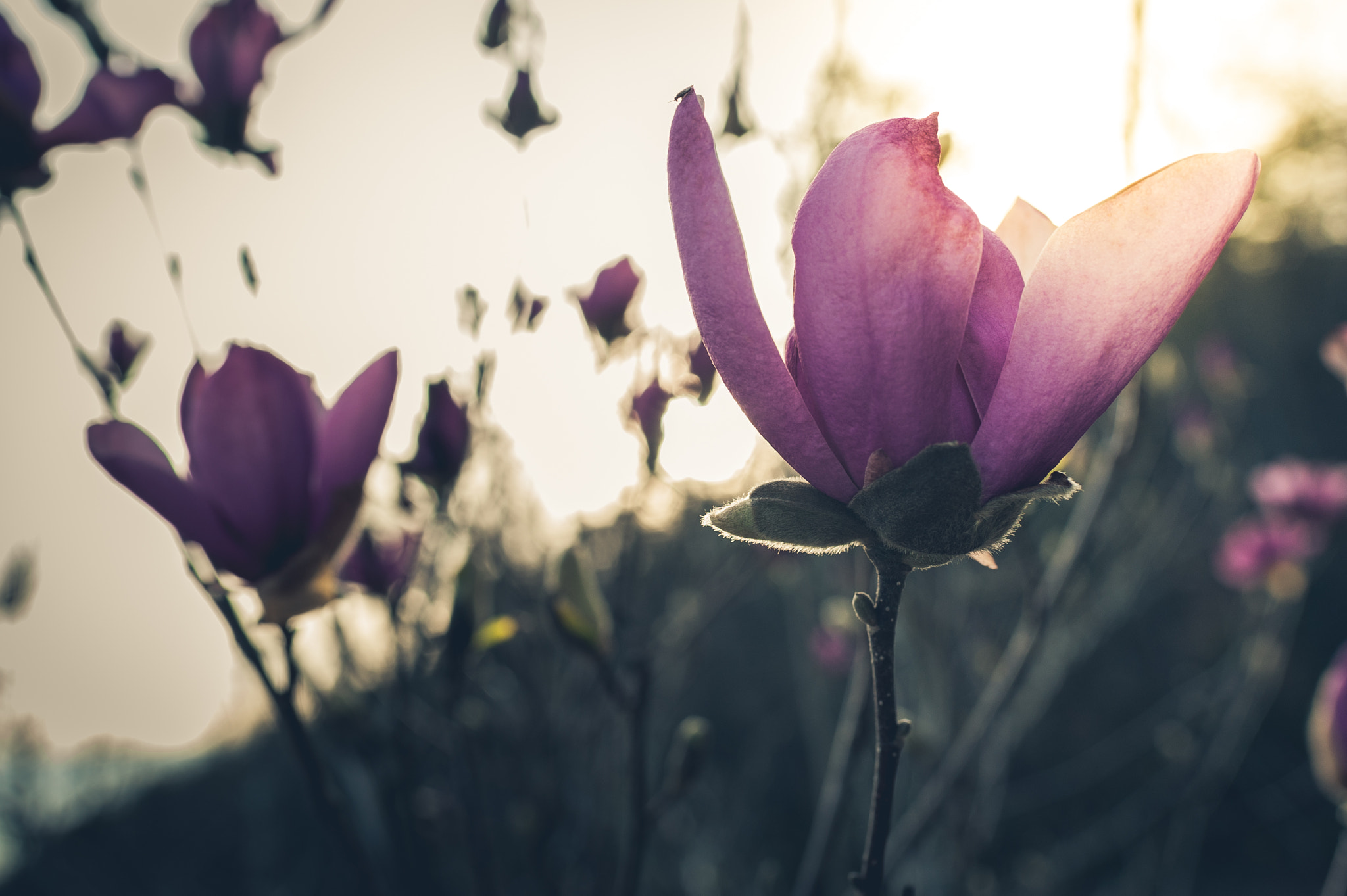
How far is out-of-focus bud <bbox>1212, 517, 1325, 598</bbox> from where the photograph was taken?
185cm

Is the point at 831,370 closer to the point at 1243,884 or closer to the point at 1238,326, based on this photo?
the point at 1243,884

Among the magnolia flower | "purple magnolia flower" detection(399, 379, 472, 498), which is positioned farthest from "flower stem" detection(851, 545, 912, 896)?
"purple magnolia flower" detection(399, 379, 472, 498)

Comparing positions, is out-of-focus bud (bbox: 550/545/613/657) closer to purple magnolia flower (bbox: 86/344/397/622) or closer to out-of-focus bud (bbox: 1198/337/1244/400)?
purple magnolia flower (bbox: 86/344/397/622)

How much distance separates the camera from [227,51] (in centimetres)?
56

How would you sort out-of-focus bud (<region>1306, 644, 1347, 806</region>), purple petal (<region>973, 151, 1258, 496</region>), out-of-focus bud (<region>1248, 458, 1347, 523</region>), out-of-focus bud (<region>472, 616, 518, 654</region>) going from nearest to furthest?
purple petal (<region>973, 151, 1258, 496</region>) < out-of-focus bud (<region>472, 616, 518, 654</region>) < out-of-focus bud (<region>1306, 644, 1347, 806</region>) < out-of-focus bud (<region>1248, 458, 1347, 523</region>)

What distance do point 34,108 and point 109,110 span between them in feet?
0.16

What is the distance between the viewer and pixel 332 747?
1.14 m

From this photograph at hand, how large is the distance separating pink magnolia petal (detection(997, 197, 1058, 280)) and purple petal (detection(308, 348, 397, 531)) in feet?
1.12

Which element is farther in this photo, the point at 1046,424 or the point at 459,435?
the point at 459,435

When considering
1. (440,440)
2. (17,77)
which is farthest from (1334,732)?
(17,77)

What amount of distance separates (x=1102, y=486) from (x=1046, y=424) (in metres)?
0.60

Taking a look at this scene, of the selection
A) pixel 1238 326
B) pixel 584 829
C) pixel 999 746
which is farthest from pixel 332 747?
pixel 1238 326

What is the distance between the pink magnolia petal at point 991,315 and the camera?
0.99 feet

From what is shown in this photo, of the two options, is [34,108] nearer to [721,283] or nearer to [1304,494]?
[721,283]
